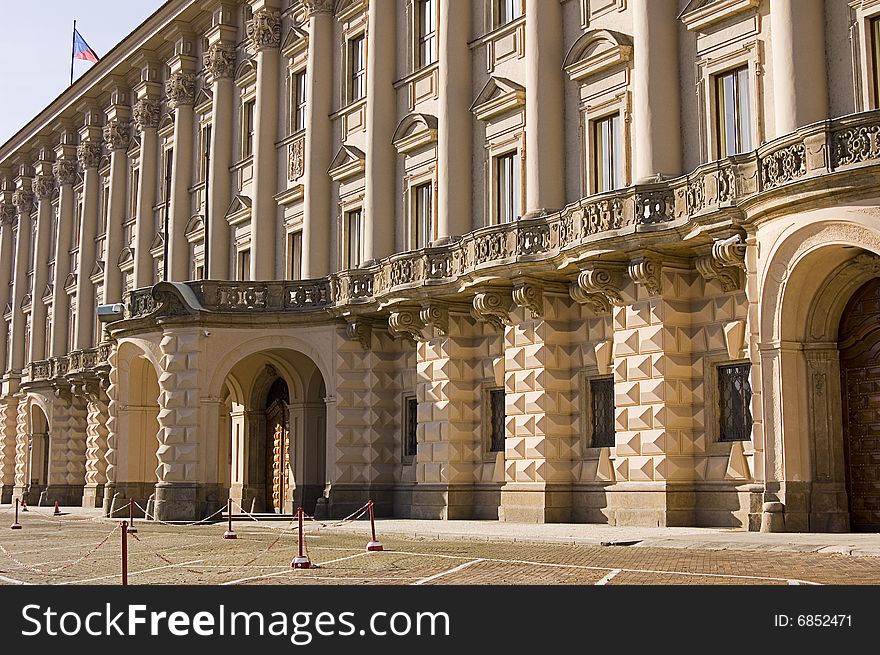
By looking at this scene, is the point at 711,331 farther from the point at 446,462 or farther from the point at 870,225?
the point at 446,462

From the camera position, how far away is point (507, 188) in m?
34.6

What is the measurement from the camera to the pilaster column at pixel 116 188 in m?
57.1

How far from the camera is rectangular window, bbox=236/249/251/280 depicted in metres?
46.6

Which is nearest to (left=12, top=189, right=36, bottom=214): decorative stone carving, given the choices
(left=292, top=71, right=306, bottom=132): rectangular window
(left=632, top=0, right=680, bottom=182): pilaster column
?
(left=292, top=71, right=306, bottom=132): rectangular window

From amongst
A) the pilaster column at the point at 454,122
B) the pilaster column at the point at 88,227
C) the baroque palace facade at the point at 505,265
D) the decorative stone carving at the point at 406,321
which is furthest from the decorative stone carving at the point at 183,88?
the decorative stone carving at the point at 406,321

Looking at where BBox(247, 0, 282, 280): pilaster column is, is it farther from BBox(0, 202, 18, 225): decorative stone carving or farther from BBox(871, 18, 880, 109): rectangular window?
BBox(0, 202, 18, 225): decorative stone carving

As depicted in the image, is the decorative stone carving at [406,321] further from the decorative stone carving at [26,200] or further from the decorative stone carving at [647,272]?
the decorative stone carving at [26,200]

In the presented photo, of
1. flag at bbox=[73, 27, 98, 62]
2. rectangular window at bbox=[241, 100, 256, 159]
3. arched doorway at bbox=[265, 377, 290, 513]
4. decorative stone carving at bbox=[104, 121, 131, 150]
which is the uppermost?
flag at bbox=[73, 27, 98, 62]

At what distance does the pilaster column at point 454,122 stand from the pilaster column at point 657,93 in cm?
718

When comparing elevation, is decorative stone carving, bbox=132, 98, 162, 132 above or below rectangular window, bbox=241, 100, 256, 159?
above

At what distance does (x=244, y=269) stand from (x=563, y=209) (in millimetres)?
→ 19564

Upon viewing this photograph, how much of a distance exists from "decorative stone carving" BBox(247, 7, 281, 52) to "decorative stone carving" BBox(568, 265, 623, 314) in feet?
66.0

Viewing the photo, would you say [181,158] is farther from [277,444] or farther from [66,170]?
[66,170]

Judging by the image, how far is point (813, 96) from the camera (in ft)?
82.9
